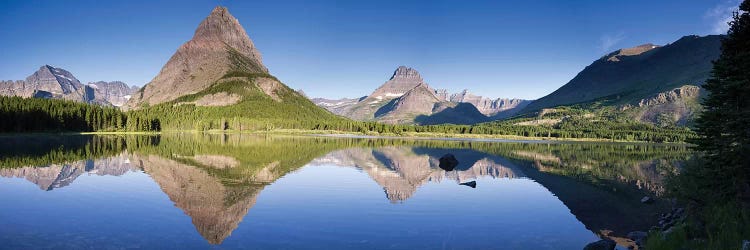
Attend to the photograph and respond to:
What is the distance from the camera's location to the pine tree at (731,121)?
2597cm

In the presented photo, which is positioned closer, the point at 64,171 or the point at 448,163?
the point at 64,171

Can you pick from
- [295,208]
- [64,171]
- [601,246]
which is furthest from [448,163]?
[64,171]

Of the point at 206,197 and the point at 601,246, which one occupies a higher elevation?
the point at 206,197

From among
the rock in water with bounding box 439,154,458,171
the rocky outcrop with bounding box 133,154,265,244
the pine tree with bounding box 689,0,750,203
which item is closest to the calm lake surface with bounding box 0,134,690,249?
the rocky outcrop with bounding box 133,154,265,244

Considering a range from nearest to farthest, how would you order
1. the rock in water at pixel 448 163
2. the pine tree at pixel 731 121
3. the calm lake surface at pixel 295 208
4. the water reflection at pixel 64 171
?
the calm lake surface at pixel 295 208 < the pine tree at pixel 731 121 < the water reflection at pixel 64 171 < the rock in water at pixel 448 163

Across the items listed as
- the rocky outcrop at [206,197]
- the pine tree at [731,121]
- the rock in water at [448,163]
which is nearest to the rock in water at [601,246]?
the pine tree at [731,121]

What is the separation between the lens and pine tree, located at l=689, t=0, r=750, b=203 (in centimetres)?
2597

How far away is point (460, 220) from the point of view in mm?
31547

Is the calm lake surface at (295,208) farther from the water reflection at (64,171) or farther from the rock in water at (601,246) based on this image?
the rock in water at (601,246)

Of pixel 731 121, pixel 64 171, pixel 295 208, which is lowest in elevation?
pixel 295 208

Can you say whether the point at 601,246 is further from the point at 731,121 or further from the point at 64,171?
the point at 64,171

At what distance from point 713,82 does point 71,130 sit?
20123 centimetres

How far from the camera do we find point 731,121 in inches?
1041

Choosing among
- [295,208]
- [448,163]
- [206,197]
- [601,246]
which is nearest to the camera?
[601,246]
